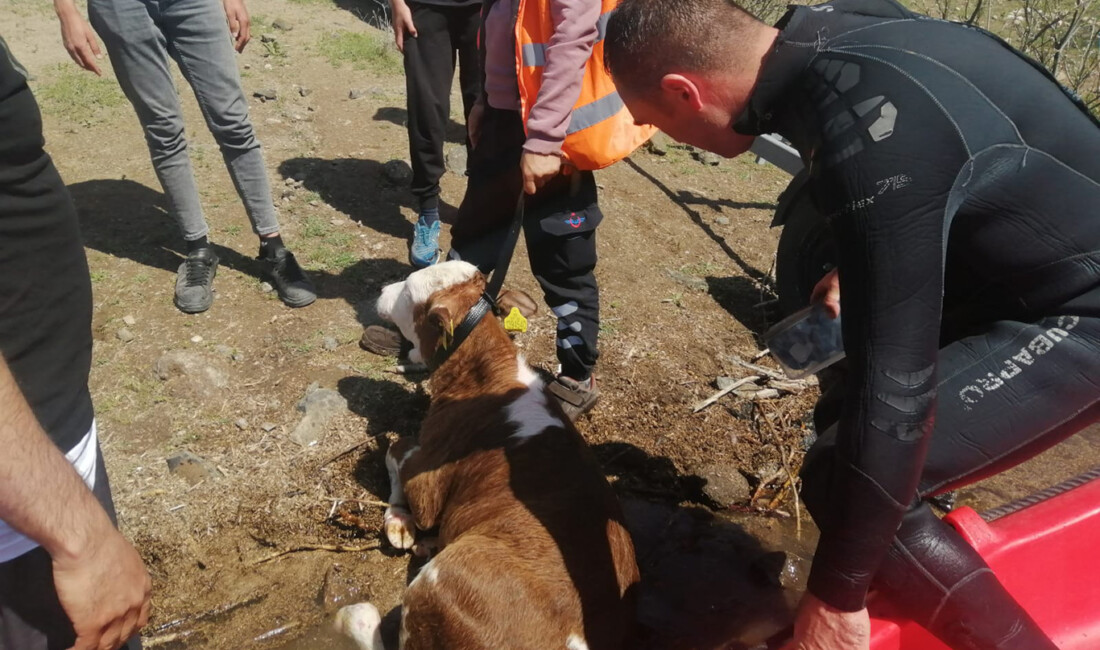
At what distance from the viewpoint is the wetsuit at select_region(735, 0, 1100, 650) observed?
163 cm

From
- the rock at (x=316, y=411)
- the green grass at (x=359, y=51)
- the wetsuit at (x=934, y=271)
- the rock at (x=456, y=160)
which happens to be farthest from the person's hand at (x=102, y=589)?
the green grass at (x=359, y=51)

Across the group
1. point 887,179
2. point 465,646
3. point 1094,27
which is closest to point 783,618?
point 465,646

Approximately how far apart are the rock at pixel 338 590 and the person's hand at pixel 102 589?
166 centimetres

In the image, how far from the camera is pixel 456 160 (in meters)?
6.80

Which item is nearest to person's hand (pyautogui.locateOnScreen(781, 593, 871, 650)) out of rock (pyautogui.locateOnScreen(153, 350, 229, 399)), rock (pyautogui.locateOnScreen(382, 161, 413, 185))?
rock (pyautogui.locateOnScreen(153, 350, 229, 399))

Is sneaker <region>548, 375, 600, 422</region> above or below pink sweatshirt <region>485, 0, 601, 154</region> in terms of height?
below

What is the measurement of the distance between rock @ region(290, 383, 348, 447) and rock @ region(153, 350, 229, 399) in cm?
48

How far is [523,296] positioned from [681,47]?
7.86 ft

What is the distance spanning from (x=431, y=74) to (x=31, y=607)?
4264 mm

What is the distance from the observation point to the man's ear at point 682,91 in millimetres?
1925

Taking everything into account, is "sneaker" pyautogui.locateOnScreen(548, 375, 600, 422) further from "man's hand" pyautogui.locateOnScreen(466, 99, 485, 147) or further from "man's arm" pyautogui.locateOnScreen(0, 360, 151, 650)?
"man's arm" pyautogui.locateOnScreen(0, 360, 151, 650)

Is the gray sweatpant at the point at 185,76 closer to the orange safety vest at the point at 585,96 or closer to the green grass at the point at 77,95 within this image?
the orange safety vest at the point at 585,96

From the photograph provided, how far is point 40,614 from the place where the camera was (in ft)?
5.29

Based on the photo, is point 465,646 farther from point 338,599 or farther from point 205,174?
point 205,174
